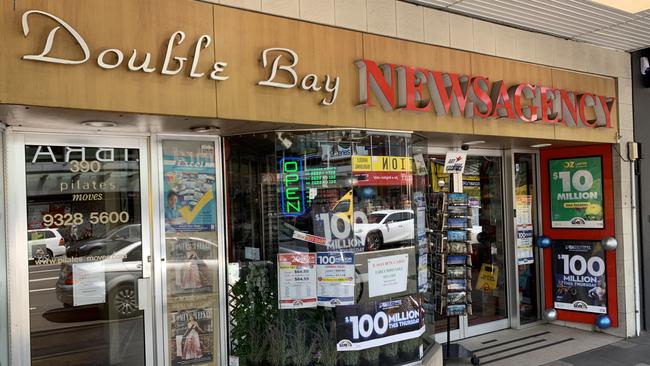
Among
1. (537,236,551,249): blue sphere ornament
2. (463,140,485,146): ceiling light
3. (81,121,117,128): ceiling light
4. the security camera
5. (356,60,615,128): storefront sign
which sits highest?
the security camera

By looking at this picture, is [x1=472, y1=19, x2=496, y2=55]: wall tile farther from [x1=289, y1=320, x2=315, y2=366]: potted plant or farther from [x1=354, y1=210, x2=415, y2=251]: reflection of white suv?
[x1=289, y1=320, x2=315, y2=366]: potted plant

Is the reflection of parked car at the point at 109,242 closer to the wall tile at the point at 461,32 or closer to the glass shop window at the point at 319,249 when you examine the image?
the glass shop window at the point at 319,249

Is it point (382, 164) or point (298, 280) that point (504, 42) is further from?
point (298, 280)

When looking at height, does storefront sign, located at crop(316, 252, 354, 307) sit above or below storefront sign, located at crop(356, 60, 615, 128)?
below

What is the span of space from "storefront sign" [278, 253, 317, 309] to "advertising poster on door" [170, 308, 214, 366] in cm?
73

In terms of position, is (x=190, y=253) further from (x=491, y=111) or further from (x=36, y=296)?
(x=491, y=111)

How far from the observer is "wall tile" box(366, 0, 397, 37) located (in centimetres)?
443

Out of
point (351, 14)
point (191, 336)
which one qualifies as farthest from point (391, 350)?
point (351, 14)


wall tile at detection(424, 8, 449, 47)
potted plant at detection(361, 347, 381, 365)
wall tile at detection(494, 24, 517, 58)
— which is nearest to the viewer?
potted plant at detection(361, 347, 381, 365)

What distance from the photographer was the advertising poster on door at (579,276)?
6453 mm

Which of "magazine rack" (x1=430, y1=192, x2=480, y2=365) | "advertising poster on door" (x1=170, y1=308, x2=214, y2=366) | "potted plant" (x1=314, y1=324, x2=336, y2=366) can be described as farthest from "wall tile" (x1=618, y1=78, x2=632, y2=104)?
"advertising poster on door" (x1=170, y1=308, x2=214, y2=366)

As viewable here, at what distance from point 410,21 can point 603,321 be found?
175 inches

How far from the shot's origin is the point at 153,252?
418cm

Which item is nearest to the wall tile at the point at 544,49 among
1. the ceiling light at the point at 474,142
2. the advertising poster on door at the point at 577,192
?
the ceiling light at the point at 474,142
